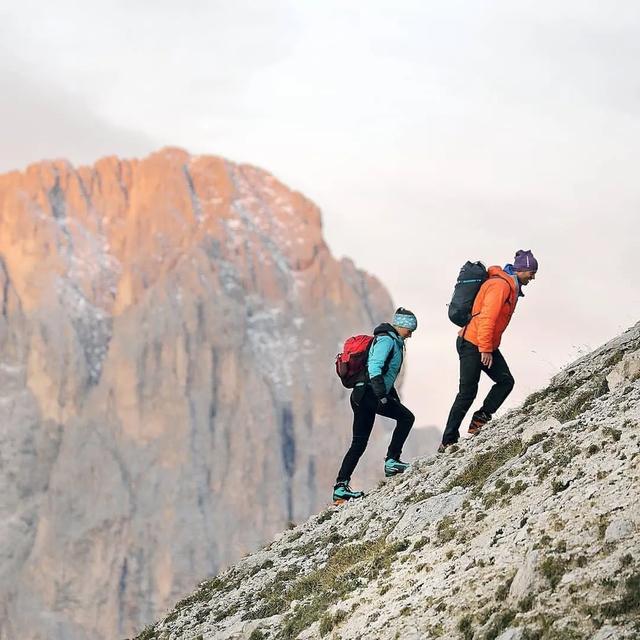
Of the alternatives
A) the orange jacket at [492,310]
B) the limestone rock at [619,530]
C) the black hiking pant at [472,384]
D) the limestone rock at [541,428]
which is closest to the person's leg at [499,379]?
the black hiking pant at [472,384]

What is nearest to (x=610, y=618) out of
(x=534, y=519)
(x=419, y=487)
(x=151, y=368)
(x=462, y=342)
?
(x=534, y=519)

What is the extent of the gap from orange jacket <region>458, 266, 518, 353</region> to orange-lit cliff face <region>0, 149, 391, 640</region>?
504ft

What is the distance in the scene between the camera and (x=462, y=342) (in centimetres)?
2084

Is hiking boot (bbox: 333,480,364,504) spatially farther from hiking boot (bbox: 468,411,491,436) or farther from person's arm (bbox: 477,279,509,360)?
person's arm (bbox: 477,279,509,360)

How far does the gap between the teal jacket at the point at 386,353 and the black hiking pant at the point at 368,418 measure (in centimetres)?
32

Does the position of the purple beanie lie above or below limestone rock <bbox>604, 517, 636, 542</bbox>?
above

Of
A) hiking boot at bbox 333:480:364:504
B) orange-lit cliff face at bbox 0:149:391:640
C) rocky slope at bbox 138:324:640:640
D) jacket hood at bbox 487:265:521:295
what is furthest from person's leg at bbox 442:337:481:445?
orange-lit cliff face at bbox 0:149:391:640

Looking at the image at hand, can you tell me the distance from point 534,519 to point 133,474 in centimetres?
17085

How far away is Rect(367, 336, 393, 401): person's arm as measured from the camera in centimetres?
2075

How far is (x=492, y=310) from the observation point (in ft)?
66.8

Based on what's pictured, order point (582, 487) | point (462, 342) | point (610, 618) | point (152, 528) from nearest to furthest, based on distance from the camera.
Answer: point (610, 618), point (582, 487), point (462, 342), point (152, 528)

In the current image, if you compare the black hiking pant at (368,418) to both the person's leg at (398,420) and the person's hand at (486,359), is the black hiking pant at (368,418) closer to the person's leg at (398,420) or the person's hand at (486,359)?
the person's leg at (398,420)

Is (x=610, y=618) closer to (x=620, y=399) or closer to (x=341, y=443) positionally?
(x=620, y=399)

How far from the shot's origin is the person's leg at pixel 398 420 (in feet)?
70.3
